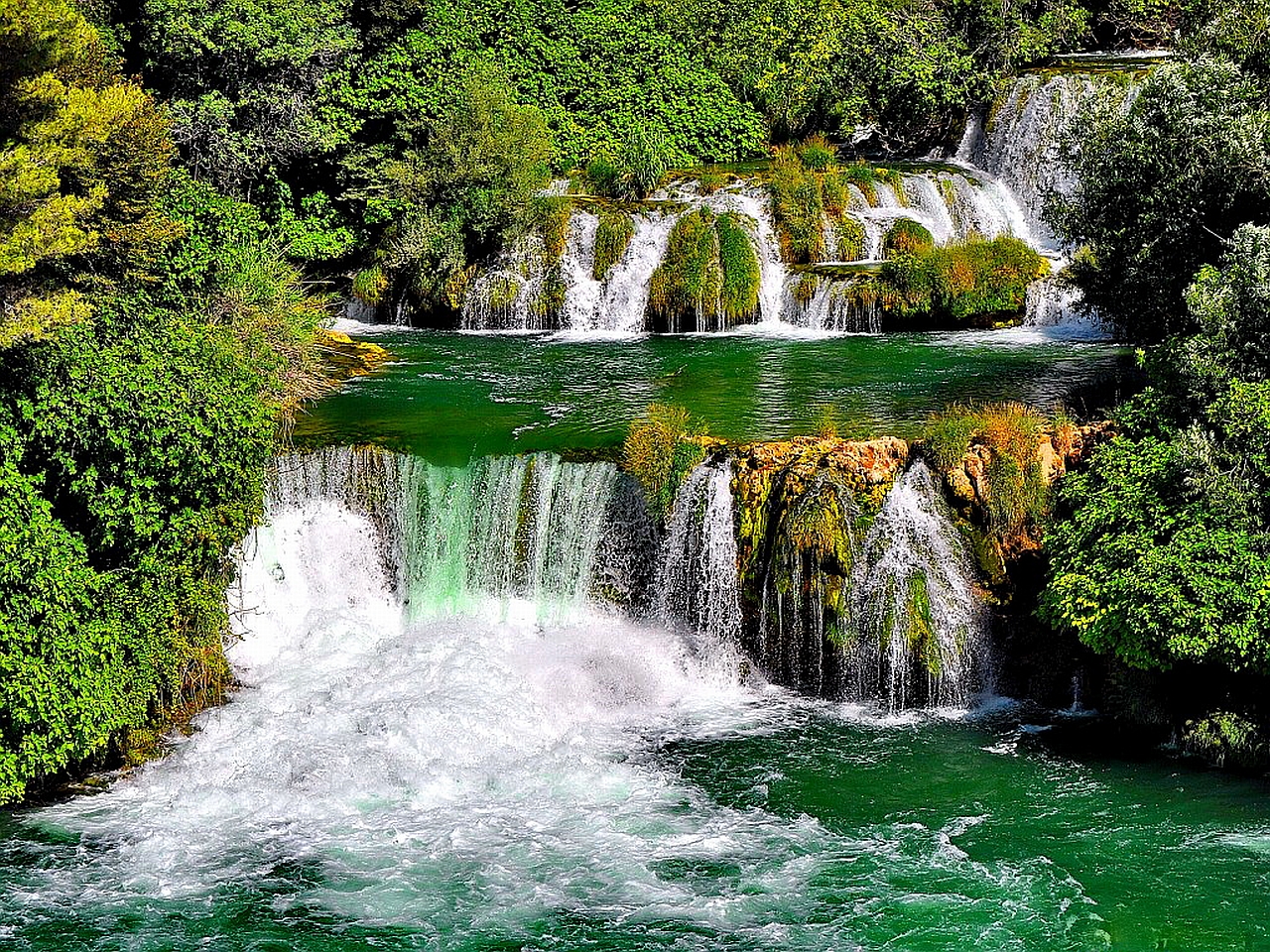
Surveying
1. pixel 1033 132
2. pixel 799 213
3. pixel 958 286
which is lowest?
pixel 958 286

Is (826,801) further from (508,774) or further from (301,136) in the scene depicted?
(301,136)

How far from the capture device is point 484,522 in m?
17.1

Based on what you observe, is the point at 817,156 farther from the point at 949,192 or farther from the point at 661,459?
the point at 661,459

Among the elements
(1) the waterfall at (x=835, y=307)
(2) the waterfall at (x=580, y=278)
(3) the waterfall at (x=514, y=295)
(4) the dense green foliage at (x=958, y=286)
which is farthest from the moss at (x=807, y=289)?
(3) the waterfall at (x=514, y=295)

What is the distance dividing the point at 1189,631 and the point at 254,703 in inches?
387

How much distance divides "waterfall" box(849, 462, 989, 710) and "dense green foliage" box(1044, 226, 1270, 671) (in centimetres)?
136

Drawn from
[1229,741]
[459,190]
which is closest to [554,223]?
[459,190]

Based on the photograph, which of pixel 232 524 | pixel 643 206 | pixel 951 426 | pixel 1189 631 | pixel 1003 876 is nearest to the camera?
pixel 1003 876

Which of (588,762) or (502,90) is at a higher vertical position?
Result: (502,90)

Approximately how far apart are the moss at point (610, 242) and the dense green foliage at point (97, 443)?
1102cm

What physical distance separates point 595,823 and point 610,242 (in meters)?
15.9

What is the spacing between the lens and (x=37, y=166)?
1374cm

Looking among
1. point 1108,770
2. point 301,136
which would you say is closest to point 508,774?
point 1108,770

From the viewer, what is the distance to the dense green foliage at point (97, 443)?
12906 mm
